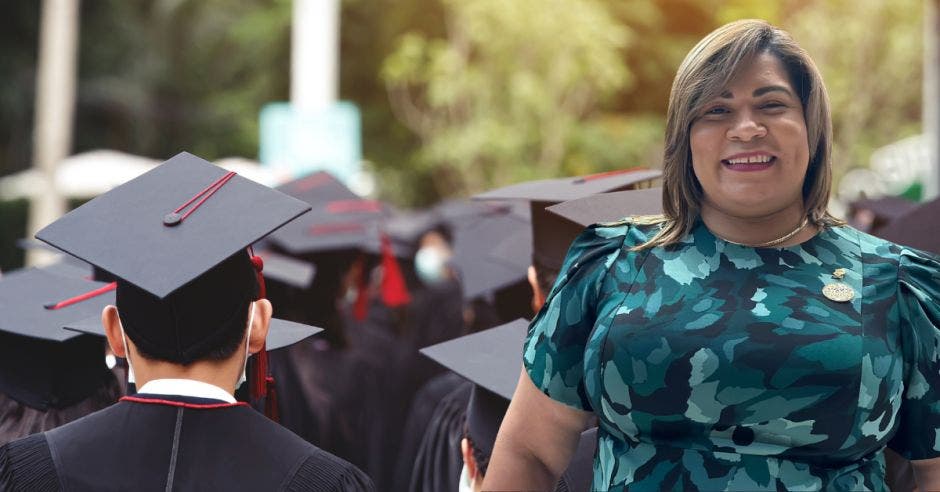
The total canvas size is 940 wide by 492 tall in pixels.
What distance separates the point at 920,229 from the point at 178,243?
6.56ft

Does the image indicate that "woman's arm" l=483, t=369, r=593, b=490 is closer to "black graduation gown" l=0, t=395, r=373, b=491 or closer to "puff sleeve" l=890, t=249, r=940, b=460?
"black graduation gown" l=0, t=395, r=373, b=491

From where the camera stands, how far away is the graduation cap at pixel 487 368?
9.91ft

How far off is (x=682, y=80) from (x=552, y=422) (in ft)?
1.95

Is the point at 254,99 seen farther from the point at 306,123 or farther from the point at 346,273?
the point at 346,273

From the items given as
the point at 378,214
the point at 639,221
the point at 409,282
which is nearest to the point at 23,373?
the point at 639,221

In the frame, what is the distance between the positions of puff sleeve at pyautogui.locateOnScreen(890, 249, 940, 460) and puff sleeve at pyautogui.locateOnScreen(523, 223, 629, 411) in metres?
0.45

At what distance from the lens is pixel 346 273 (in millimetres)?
5676

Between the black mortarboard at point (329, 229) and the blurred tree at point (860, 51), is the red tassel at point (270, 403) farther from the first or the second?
the blurred tree at point (860, 51)

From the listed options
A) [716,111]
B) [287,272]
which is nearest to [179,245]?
[716,111]

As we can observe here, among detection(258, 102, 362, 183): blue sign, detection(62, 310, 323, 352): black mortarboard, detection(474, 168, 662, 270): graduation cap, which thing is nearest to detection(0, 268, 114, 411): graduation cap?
detection(62, 310, 323, 352): black mortarboard

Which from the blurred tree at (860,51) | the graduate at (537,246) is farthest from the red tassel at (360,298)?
the blurred tree at (860,51)

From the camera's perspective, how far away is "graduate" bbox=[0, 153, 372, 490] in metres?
2.21

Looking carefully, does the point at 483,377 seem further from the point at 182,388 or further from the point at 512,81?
the point at 512,81

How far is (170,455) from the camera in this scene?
7.29 feet
